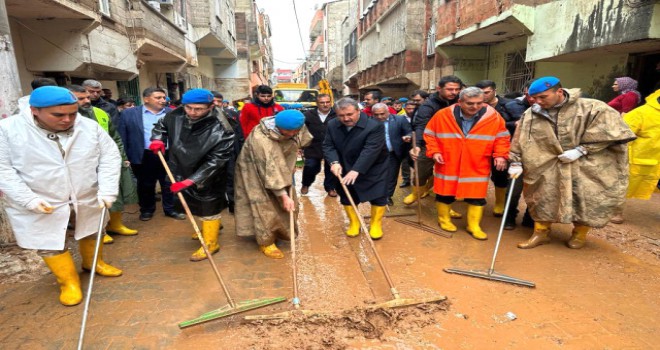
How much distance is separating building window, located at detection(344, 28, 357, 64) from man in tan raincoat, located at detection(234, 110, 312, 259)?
23.2 meters

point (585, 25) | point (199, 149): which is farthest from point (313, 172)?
point (585, 25)

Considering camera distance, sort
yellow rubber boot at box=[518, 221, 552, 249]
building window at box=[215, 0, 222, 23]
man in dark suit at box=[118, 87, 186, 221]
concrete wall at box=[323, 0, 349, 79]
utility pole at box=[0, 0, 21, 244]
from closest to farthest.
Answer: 1. utility pole at box=[0, 0, 21, 244]
2. yellow rubber boot at box=[518, 221, 552, 249]
3. man in dark suit at box=[118, 87, 186, 221]
4. building window at box=[215, 0, 222, 23]
5. concrete wall at box=[323, 0, 349, 79]


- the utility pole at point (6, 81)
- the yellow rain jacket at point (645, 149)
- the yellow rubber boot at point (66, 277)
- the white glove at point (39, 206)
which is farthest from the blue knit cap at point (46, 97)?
the yellow rain jacket at point (645, 149)

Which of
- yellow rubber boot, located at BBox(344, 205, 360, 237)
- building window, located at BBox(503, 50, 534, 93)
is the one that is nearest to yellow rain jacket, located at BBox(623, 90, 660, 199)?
yellow rubber boot, located at BBox(344, 205, 360, 237)

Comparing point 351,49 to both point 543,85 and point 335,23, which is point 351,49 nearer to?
point 335,23

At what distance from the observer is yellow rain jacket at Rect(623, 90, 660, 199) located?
4172mm

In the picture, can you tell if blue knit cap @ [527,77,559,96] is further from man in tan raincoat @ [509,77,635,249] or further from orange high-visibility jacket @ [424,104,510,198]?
orange high-visibility jacket @ [424,104,510,198]

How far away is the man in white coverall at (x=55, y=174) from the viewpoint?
2.51 meters

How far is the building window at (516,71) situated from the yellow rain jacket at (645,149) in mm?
5173

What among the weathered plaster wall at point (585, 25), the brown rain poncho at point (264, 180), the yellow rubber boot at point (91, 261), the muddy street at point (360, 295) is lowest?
the muddy street at point (360, 295)

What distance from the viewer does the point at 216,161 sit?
3502 millimetres

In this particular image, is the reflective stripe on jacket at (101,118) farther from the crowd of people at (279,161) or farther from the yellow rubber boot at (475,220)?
the yellow rubber boot at (475,220)

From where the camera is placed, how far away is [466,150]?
3959 mm

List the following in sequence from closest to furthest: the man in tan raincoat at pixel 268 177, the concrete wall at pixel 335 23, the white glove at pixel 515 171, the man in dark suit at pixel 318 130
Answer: the man in tan raincoat at pixel 268 177 < the white glove at pixel 515 171 < the man in dark suit at pixel 318 130 < the concrete wall at pixel 335 23
